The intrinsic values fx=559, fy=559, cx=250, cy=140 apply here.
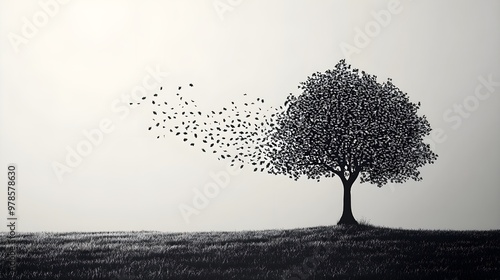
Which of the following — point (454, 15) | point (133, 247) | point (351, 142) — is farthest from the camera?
point (351, 142)

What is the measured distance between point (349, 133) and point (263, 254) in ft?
16.9

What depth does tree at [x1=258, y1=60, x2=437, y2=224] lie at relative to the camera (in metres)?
16.7

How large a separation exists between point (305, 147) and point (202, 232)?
177 inches

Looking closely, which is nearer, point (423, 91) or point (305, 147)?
point (423, 91)


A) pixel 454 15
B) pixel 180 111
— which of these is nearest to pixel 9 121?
pixel 180 111

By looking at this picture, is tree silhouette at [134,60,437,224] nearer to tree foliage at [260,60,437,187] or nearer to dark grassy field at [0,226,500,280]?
tree foliage at [260,60,437,187]

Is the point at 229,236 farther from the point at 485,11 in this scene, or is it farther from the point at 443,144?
the point at 485,11

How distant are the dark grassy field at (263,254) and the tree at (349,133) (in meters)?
1.81

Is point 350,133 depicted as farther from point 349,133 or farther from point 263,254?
point 263,254

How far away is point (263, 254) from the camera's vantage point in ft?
47.4

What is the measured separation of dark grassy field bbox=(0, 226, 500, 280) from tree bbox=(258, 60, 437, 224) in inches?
71.3

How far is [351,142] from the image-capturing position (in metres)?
17.5

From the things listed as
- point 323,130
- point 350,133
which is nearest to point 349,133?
point 350,133

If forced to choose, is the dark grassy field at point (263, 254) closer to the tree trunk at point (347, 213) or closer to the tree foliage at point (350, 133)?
the tree trunk at point (347, 213)
